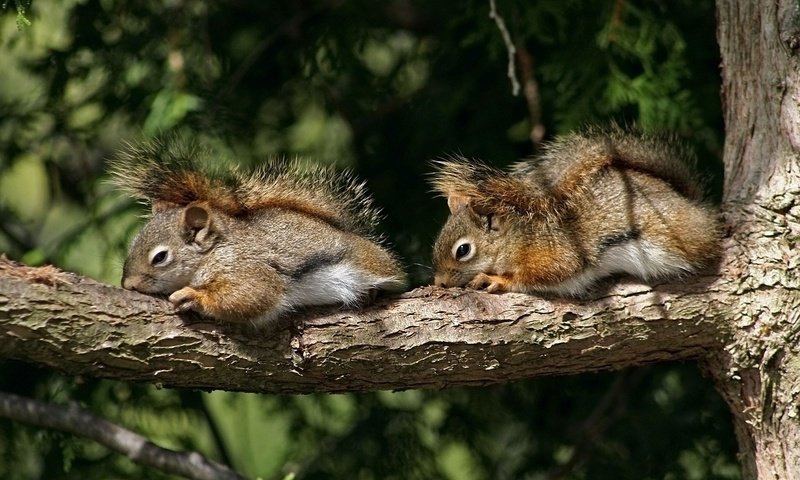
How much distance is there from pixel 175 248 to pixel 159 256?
5 centimetres

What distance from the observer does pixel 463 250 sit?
11.6ft

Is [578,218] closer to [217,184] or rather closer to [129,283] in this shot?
[217,184]

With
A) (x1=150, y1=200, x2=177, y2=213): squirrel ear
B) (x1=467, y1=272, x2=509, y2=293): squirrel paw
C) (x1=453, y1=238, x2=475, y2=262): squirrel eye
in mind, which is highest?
(x1=150, y1=200, x2=177, y2=213): squirrel ear

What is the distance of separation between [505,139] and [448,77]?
1.20 feet

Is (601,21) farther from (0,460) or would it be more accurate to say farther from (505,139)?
(0,460)

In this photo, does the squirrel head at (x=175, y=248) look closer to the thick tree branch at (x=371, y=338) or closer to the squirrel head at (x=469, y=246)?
the thick tree branch at (x=371, y=338)

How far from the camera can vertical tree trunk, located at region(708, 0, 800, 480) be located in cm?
312

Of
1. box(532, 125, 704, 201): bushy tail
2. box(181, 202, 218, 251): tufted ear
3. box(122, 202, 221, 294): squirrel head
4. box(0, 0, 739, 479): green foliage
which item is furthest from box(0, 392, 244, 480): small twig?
box(532, 125, 704, 201): bushy tail

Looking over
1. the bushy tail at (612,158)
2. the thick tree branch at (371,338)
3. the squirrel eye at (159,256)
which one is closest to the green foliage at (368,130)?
the bushy tail at (612,158)

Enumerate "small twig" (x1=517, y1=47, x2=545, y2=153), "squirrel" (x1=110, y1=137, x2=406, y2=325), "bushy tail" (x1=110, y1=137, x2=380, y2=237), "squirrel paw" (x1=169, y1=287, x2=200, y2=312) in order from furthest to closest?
"small twig" (x1=517, y1=47, x2=545, y2=153), "bushy tail" (x1=110, y1=137, x2=380, y2=237), "squirrel" (x1=110, y1=137, x2=406, y2=325), "squirrel paw" (x1=169, y1=287, x2=200, y2=312)

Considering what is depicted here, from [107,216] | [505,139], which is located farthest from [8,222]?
[505,139]

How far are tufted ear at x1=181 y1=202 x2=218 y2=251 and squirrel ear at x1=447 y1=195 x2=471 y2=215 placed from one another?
2.70 feet

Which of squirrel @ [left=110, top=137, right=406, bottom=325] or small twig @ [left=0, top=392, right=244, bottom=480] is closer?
squirrel @ [left=110, top=137, right=406, bottom=325]

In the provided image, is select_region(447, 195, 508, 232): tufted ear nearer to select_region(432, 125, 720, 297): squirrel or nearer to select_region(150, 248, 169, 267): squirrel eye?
select_region(432, 125, 720, 297): squirrel
